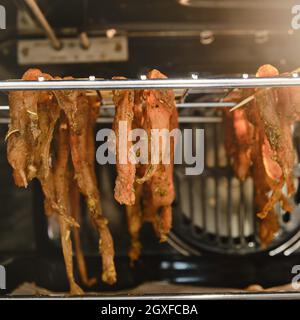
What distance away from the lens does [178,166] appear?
214 centimetres

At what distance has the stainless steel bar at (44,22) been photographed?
1.60 m

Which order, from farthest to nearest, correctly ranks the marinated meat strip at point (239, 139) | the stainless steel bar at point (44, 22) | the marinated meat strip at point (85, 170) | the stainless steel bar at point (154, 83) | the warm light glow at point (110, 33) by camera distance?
the warm light glow at point (110, 33), the marinated meat strip at point (239, 139), the marinated meat strip at point (85, 170), the stainless steel bar at point (44, 22), the stainless steel bar at point (154, 83)

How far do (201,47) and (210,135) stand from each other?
1.20 feet

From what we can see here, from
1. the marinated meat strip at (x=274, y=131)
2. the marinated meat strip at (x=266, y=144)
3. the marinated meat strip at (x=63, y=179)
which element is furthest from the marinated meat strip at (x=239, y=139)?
the marinated meat strip at (x=63, y=179)

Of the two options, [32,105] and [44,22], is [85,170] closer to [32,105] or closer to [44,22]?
[32,105]

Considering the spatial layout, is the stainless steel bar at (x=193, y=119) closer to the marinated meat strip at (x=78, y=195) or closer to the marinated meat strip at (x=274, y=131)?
the marinated meat strip at (x=78, y=195)

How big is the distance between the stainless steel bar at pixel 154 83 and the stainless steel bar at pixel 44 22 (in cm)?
38

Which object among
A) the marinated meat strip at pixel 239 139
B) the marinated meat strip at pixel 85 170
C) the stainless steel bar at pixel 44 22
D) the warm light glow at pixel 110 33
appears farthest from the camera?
the warm light glow at pixel 110 33

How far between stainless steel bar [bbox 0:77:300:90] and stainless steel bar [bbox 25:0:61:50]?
1.24 feet

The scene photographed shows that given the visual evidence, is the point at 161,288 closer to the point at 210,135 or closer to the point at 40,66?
the point at 210,135

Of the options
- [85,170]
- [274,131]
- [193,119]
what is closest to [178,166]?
[193,119]

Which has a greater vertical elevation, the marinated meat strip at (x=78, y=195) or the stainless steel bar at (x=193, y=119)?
the stainless steel bar at (x=193, y=119)

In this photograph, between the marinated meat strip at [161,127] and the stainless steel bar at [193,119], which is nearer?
the marinated meat strip at [161,127]
